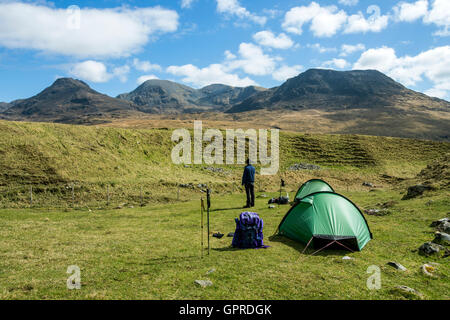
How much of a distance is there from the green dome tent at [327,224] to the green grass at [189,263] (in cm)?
50

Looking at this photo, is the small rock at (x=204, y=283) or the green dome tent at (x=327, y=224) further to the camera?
the green dome tent at (x=327, y=224)

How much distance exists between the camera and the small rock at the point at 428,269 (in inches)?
360

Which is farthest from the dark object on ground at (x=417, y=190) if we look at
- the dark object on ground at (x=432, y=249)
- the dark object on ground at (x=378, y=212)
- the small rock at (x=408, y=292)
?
the small rock at (x=408, y=292)

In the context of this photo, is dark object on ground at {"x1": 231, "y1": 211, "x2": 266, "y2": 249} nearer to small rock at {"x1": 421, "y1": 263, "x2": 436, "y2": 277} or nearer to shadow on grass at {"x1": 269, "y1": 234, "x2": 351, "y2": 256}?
shadow on grass at {"x1": 269, "y1": 234, "x2": 351, "y2": 256}

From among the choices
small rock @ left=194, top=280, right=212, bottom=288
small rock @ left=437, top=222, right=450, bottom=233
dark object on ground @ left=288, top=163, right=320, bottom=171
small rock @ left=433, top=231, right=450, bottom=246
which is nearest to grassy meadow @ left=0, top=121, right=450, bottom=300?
small rock @ left=194, top=280, right=212, bottom=288

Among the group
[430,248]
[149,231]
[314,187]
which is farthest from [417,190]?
[149,231]

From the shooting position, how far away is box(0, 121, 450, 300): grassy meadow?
8.46 meters

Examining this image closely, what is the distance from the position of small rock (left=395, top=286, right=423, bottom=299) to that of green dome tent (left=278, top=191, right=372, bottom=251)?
3.91 m

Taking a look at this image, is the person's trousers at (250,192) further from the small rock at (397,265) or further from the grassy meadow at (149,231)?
the small rock at (397,265)

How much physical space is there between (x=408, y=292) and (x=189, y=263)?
7.42m

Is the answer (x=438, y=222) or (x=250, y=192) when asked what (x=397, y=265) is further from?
(x=250, y=192)

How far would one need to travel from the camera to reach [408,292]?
7.82 metres

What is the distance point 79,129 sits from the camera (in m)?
41.9
